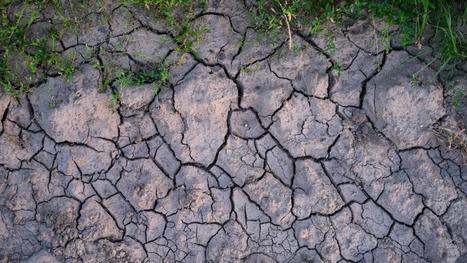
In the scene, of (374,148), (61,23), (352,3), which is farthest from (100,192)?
(352,3)

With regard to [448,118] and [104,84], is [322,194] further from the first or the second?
[104,84]

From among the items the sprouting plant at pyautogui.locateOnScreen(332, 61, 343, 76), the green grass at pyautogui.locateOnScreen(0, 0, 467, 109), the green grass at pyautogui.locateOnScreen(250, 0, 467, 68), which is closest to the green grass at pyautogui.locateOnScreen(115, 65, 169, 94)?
the green grass at pyautogui.locateOnScreen(0, 0, 467, 109)

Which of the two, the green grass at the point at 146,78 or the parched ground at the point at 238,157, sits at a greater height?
the green grass at the point at 146,78

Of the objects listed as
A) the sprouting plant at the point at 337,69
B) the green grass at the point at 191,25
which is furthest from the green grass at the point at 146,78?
the sprouting plant at the point at 337,69

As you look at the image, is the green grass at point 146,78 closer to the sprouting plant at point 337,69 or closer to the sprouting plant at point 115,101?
the sprouting plant at point 115,101

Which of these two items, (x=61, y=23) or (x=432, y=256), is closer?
(x=432, y=256)

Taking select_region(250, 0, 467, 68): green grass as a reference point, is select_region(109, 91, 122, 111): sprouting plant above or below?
above

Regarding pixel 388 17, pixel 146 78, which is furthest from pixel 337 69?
pixel 146 78

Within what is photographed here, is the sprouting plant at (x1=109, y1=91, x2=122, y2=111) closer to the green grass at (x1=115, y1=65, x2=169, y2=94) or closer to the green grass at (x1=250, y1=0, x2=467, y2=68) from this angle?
the green grass at (x1=115, y1=65, x2=169, y2=94)
